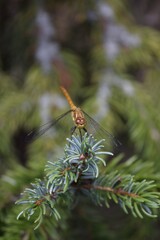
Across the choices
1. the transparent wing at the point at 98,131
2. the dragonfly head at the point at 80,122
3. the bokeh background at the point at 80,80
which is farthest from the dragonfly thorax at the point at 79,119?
the bokeh background at the point at 80,80

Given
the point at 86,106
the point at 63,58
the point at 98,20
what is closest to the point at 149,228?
the point at 86,106

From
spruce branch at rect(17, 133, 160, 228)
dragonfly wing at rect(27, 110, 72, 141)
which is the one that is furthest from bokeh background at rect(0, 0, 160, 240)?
spruce branch at rect(17, 133, 160, 228)

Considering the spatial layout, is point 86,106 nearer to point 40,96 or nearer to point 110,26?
point 40,96

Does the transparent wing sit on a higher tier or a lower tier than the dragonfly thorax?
higher

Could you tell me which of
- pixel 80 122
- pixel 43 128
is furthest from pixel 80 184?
pixel 43 128

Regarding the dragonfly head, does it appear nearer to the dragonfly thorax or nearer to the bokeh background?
the dragonfly thorax

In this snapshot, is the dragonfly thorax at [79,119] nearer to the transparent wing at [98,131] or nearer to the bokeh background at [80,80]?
the transparent wing at [98,131]
